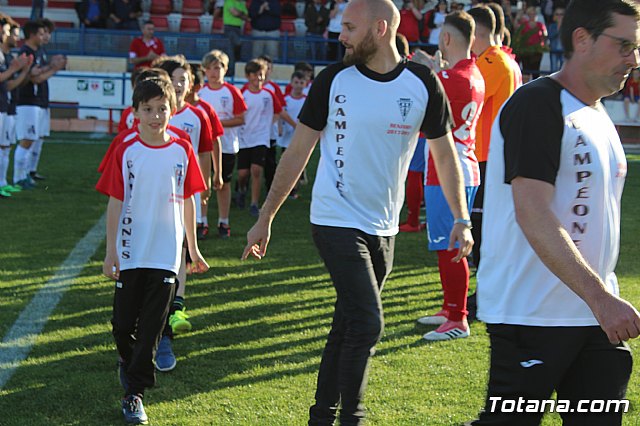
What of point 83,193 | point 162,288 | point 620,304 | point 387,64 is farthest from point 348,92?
point 83,193

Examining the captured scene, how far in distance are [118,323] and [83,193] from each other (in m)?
8.30

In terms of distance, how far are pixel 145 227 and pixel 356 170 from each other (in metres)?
1.32

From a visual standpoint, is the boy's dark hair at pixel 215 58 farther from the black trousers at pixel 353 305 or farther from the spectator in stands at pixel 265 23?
the spectator in stands at pixel 265 23

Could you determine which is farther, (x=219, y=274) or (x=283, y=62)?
(x=283, y=62)

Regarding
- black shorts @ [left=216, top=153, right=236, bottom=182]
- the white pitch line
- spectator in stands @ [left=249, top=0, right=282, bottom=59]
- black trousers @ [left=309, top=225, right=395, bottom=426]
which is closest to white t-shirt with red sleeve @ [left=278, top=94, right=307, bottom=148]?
black shorts @ [left=216, top=153, right=236, bottom=182]

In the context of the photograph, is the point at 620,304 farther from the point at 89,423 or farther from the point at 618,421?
the point at 89,423

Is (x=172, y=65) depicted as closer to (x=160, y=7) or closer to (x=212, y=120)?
(x=212, y=120)

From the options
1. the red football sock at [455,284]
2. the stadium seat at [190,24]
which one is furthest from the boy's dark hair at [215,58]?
the stadium seat at [190,24]

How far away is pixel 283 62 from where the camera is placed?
23.7 metres

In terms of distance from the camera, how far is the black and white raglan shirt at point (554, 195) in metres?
2.92

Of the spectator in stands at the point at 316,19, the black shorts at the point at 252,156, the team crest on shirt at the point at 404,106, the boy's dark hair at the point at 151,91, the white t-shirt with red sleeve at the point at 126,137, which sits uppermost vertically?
the spectator in stands at the point at 316,19

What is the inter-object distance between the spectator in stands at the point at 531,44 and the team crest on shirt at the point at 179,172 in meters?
17.4

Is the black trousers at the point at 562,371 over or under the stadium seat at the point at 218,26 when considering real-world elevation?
under

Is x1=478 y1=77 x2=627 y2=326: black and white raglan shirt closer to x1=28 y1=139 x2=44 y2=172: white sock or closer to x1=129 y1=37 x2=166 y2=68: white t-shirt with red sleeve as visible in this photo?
x1=28 y1=139 x2=44 y2=172: white sock
